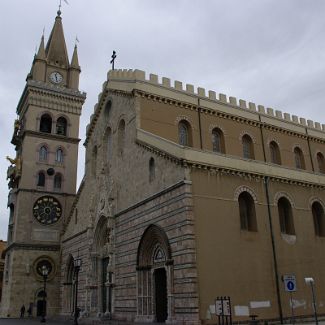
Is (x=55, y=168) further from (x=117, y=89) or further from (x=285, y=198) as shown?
(x=285, y=198)

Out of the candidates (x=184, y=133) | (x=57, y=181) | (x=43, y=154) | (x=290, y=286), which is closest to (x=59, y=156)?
(x=43, y=154)

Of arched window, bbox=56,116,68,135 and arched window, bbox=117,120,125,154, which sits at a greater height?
arched window, bbox=56,116,68,135

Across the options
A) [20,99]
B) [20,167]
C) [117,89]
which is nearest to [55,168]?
[20,167]

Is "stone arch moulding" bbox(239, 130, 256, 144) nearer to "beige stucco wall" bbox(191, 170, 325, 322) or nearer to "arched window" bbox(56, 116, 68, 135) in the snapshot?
"beige stucco wall" bbox(191, 170, 325, 322)

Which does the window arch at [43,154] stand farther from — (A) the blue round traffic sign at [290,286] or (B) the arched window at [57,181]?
(A) the blue round traffic sign at [290,286]

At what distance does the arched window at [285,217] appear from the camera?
24.1m

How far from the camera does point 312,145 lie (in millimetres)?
35188

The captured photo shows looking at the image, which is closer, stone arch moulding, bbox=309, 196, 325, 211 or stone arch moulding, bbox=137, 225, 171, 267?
stone arch moulding, bbox=137, 225, 171, 267

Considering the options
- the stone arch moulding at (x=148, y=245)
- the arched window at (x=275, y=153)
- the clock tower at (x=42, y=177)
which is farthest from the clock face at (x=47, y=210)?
the arched window at (x=275, y=153)

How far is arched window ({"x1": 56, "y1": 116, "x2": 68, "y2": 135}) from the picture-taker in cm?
4572

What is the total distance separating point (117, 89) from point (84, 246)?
12395mm

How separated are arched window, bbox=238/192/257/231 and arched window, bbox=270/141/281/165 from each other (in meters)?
10.2

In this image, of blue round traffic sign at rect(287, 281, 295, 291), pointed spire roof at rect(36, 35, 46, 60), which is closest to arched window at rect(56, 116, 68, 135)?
pointed spire roof at rect(36, 35, 46, 60)

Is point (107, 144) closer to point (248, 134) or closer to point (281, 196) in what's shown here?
point (248, 134)
